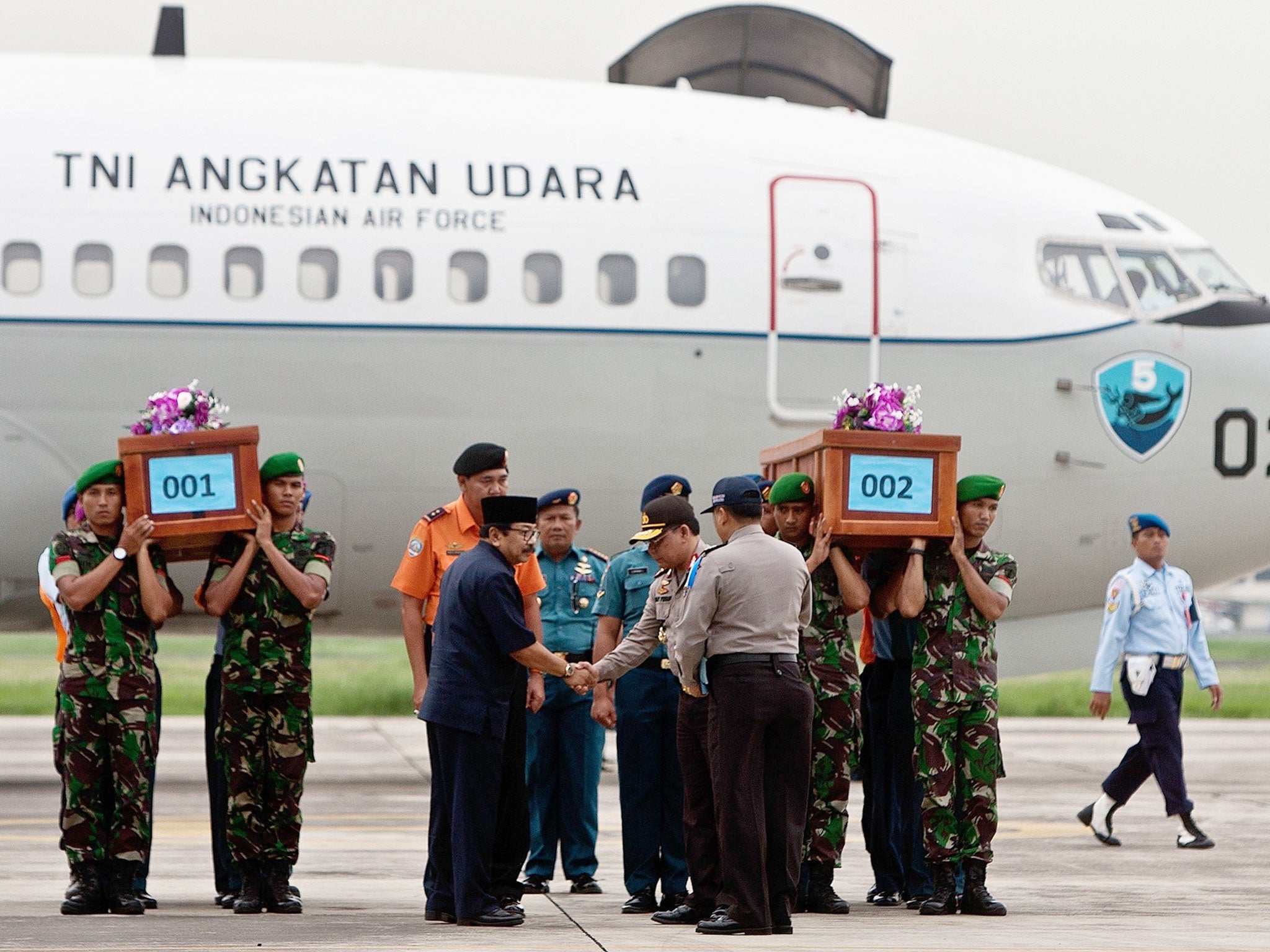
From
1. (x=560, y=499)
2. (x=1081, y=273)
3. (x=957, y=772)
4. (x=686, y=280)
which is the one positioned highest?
(x=1081, y=273)

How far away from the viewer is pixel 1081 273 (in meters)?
12.9

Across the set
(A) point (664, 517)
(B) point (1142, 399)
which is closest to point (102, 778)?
(A) point (664, 517)

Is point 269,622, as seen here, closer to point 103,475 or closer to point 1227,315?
Result: point 103,475

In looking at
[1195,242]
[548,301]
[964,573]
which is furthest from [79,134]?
[1195,242]

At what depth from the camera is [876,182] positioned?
12.7 m

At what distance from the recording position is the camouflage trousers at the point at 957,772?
24.1 ft

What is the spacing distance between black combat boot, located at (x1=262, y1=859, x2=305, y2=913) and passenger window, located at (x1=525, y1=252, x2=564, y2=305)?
5.47 m

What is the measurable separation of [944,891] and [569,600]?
2630mm

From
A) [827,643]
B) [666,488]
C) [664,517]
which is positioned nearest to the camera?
[664,517]

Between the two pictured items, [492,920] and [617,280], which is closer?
[492,920]

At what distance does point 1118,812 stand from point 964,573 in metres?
5.38

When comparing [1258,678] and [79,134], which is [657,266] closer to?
[79,134]

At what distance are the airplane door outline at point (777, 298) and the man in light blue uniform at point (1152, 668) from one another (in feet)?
8.16

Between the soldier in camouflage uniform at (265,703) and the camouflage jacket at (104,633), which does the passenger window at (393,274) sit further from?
the camouflage jacket at (104,633)
